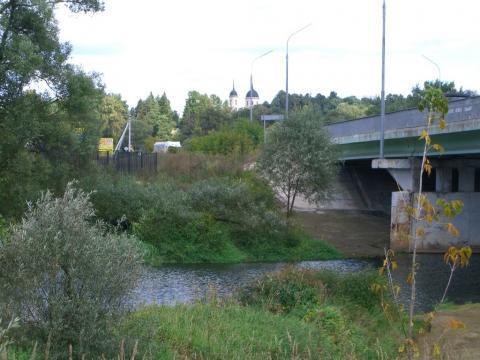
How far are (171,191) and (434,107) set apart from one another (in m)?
32.5

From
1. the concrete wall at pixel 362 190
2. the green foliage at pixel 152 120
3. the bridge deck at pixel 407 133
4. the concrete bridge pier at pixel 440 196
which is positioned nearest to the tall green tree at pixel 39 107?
the bridge deck at pixel 407 133

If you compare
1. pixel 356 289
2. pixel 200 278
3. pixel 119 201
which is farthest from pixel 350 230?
pixel 356 289

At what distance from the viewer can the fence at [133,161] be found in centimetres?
Answer: 4662

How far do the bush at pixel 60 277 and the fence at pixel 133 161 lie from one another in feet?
124

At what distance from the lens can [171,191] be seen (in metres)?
37.9

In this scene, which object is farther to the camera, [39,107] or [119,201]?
[119,201]

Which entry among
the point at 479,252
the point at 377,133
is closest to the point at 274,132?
the point at 377,133

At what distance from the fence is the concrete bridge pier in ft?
58.4

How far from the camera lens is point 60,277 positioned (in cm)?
850

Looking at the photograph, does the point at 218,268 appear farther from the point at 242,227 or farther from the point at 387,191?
the point at 387,191

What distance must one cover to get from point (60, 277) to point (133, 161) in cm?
4019

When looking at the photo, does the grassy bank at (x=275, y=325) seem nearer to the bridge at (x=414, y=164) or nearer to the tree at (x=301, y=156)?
the bridge at (x=414, y=164)

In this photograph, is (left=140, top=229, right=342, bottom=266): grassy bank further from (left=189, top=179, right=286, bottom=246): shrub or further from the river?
the river

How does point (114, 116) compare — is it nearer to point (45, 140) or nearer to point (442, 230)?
point (442, 230)
